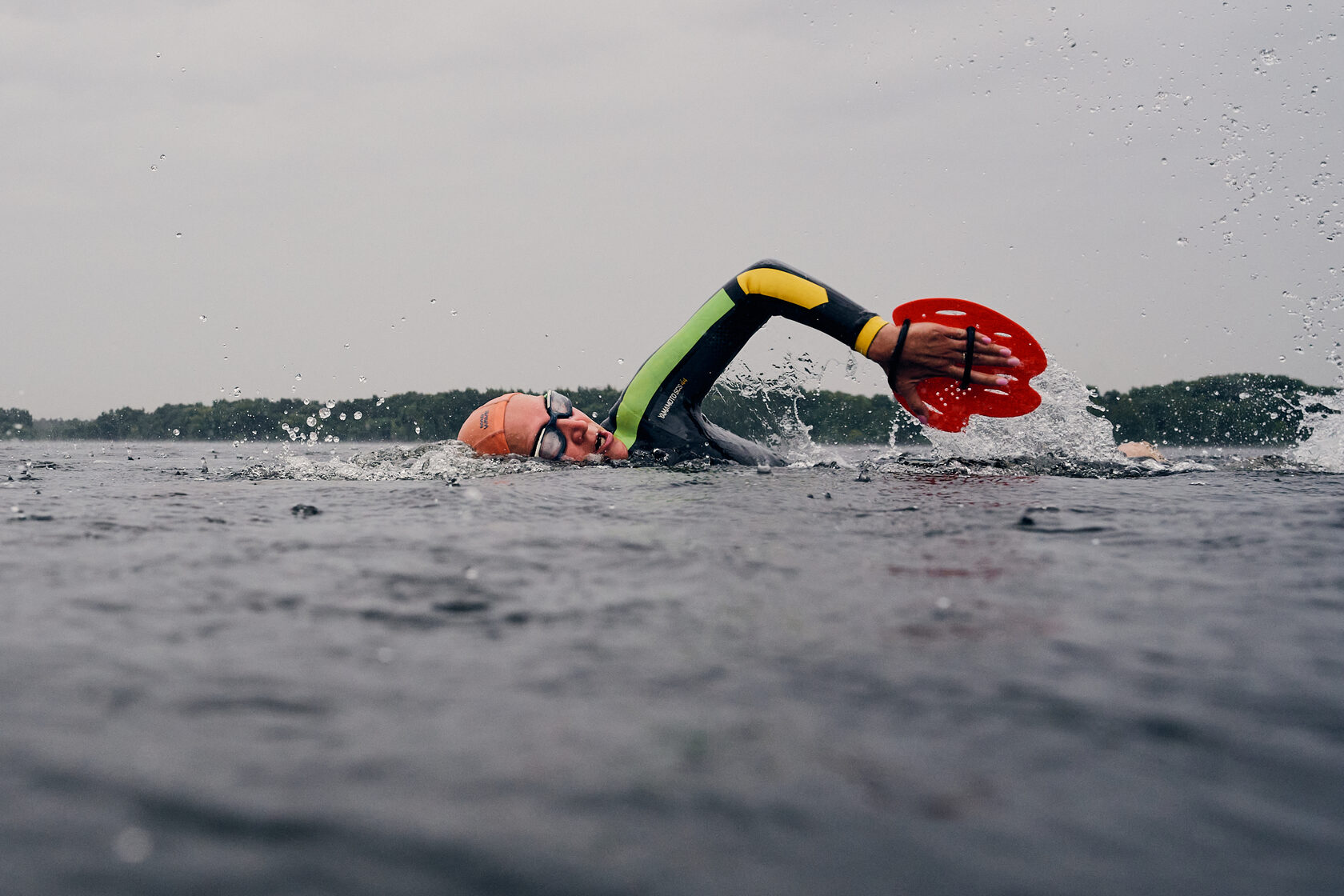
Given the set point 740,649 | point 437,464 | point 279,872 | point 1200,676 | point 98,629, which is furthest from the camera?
point 437,464

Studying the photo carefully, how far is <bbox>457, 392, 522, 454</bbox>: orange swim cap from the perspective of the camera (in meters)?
7.10

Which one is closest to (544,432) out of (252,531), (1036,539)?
(252,531)

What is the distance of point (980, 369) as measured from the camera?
5652 mm

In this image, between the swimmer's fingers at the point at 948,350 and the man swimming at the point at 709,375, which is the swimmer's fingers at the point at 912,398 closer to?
the man swimming at the point at 709,375

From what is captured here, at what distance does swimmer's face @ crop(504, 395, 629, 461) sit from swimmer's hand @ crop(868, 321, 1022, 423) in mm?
2358

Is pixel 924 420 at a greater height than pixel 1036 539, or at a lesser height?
greater

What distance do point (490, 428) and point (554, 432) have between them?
593 millimetres

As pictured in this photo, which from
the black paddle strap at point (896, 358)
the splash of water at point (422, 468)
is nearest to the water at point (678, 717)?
the black paddle strap at point (896, 358)

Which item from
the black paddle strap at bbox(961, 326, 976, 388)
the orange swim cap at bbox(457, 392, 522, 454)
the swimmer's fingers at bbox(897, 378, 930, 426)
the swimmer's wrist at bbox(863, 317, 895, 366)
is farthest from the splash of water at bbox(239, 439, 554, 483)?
the black paddle strap at bbox(961, 326, 976, 388)

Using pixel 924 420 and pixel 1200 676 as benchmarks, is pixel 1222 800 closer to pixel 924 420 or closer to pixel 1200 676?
pixel 1200 676

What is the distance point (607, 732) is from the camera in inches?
52.1

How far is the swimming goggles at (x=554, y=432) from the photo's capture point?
6922 mm

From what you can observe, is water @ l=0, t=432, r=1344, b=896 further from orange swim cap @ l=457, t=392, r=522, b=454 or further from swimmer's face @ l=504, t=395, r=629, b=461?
orange swim cap @ l=457, t=392, r=522, b=454

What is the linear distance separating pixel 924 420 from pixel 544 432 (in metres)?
3.00
